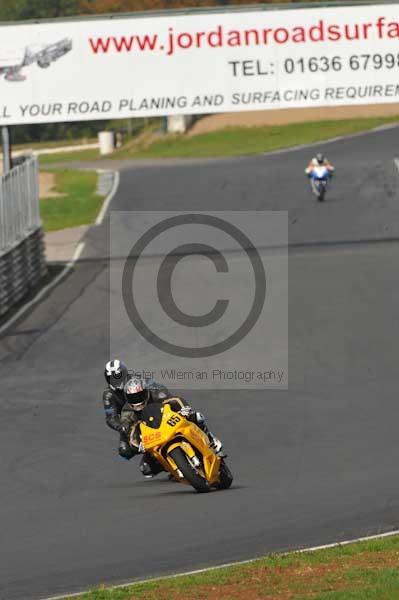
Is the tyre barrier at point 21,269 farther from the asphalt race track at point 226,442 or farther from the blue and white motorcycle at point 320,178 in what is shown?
the blue and white motorcycle at point 320,178

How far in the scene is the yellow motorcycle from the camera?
1214 centimetres

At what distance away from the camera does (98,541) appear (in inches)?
411

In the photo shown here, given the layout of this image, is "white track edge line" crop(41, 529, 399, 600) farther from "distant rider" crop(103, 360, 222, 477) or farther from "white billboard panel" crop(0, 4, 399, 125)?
"white billboard panel" crop(0, 4, 399, 125)

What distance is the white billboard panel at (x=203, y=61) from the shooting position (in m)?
28.0

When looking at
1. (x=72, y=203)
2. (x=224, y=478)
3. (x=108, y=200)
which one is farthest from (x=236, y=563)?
(x=72, y=203)

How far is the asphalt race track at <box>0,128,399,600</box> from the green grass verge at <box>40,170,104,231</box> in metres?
6.76

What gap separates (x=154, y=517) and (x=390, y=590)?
3.75m

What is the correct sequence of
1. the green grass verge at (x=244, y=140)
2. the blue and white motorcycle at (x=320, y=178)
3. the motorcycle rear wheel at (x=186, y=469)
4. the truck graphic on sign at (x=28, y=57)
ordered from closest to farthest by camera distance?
the motorcycle rear wheel at (x=186, y=469)
the truck graphic on sign at (x=28, y=57)
the blue and white motorcycle at (x=320, y=178)
the green grass verge at (x=244, y=140)

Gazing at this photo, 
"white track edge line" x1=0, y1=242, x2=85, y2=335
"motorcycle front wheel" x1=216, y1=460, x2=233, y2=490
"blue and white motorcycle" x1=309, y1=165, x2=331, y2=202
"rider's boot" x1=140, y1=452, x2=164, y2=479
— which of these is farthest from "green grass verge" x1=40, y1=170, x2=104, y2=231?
"motorcycle front wheel" x1=216, y1=460, x2=233, y2=490

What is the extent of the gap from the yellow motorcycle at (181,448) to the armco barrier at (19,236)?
14.1 metres

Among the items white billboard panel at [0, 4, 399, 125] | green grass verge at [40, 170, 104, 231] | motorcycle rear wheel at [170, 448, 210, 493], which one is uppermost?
white billboard panel at [0, 4, 399, 125]

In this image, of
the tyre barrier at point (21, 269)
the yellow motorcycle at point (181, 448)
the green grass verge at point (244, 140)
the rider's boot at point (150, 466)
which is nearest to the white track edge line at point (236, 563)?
the yellow motorcycle at point (181, 448)

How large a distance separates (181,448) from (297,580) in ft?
12.1

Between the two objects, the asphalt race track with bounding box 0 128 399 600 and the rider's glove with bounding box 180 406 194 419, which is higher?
the rider's glove with bounding box 180 406 194 419
